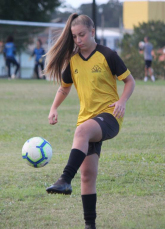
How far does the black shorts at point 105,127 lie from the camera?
414 cm

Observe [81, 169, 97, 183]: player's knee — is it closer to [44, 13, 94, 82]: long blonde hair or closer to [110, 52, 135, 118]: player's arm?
[110, 52, 135, 118]: player's arm

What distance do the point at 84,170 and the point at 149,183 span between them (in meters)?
2.03

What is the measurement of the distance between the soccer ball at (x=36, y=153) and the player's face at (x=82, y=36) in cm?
102

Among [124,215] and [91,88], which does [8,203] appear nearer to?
[124,215]

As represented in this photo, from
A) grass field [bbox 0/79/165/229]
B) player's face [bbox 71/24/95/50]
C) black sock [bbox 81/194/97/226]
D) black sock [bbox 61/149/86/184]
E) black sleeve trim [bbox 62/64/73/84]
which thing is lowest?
grass field [bbox 0/79/165/229]

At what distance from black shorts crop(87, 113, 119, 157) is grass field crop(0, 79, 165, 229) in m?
A: 0.75

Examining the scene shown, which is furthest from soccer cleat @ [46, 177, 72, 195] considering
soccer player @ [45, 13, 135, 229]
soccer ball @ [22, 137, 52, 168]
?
soccer ball @ [22, 137, 52, 168]

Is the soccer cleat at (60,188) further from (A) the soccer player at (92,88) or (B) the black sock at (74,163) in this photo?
(A) the soccer player at (92,88)

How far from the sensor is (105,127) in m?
4.14

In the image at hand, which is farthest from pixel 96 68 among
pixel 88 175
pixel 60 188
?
pixel 60 188

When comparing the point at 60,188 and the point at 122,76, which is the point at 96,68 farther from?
the point at 60,188

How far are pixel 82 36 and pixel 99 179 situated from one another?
8.05ft

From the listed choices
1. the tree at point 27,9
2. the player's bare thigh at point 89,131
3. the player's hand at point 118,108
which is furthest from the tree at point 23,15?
the player's bare thigh at point 89,131

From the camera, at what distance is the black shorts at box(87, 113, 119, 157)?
4.14 m
